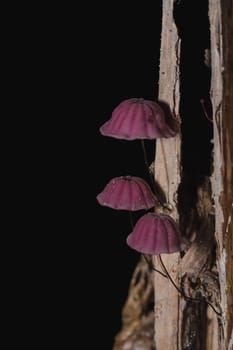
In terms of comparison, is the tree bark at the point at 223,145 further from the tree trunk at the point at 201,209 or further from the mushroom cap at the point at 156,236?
the mushroom cap at the point at 156,236

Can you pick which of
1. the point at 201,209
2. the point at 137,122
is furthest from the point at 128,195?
the point at 201,209

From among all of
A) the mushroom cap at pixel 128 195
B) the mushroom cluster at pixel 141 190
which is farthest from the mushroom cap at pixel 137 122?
the mushroom cap at pixel 128 195

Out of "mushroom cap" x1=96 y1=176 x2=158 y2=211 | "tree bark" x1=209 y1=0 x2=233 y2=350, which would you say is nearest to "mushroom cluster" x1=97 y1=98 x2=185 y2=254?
"mushroom cap" x1=96 y1=176 x2=158 y2=211

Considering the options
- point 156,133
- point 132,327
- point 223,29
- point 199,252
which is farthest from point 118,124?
point 132,327

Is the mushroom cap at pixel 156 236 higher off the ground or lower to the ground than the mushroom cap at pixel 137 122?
lower

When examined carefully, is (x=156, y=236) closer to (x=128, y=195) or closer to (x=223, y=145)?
(x=128, y=195)

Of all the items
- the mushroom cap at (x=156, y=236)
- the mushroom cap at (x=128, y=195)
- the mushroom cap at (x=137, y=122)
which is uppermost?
the mushroom cap at (x=137, y=122)

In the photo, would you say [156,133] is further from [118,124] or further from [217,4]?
[217,4]

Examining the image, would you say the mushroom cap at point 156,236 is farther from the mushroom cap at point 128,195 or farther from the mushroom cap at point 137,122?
the mushroom cap at point 137,122
